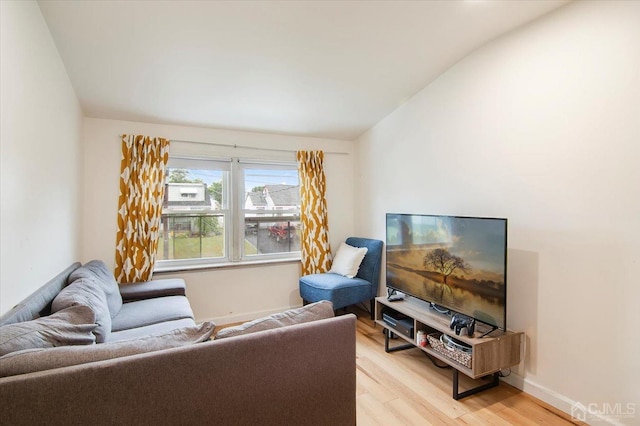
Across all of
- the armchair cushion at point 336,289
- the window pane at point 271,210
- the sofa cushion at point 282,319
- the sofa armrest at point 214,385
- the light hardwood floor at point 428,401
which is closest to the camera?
the sofa armrest at point 214,385

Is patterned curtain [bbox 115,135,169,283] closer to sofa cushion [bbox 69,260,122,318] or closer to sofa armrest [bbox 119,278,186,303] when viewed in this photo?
sofa armrest [bbox 119,278,186,303]

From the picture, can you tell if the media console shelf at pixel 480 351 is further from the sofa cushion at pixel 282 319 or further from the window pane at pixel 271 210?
the window pane at pixel 271 210

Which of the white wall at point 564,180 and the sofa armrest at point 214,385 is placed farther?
the white wall at point 564,180

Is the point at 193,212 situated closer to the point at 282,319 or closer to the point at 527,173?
the point at 282,319

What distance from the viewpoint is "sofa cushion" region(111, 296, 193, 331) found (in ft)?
7.17

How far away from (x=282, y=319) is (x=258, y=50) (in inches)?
76.7

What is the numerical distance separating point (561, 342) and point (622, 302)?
45 cm

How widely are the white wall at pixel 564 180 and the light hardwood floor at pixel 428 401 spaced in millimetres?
173

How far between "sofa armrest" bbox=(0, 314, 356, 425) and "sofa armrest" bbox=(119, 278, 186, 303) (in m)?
1.87

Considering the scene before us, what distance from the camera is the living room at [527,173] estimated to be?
1622mm

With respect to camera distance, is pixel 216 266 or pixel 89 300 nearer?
pixel 89 300

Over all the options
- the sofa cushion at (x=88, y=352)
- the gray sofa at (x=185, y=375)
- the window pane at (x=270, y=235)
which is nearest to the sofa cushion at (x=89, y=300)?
the gray sofa at (x=185, y=375)

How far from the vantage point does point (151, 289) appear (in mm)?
2744

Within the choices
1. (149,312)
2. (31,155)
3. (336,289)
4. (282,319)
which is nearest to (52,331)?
(282,319)
